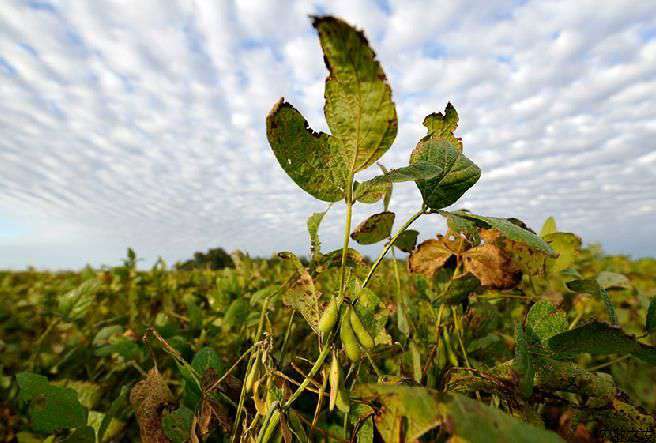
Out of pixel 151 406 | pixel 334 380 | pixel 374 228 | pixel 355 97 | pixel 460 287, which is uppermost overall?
pixel 355 97

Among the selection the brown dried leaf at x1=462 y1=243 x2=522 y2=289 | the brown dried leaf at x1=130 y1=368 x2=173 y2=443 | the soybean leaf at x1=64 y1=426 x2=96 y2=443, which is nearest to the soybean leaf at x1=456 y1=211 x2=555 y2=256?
the brown dried leaf at x1=462 y1=243 x2=522 y2=289

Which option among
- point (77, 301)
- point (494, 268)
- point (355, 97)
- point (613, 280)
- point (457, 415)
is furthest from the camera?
point (77, 301)

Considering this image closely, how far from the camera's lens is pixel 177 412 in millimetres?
708

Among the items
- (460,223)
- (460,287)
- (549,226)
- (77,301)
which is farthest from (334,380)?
(77,301)

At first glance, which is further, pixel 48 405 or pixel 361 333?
pixel 48 405

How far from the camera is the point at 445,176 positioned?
0.55 metres

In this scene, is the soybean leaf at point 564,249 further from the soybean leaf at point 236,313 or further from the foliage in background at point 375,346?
the soybean leaf at point 236,313

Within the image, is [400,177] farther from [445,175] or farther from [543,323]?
[543,323]

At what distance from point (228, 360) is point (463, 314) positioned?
755mm

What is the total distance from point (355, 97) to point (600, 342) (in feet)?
1.50

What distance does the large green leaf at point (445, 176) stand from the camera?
0.55 m

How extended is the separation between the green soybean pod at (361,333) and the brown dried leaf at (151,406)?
0.47 metres

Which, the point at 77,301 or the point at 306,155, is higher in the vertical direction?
the point at 306,155

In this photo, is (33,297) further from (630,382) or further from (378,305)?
(630,382)
